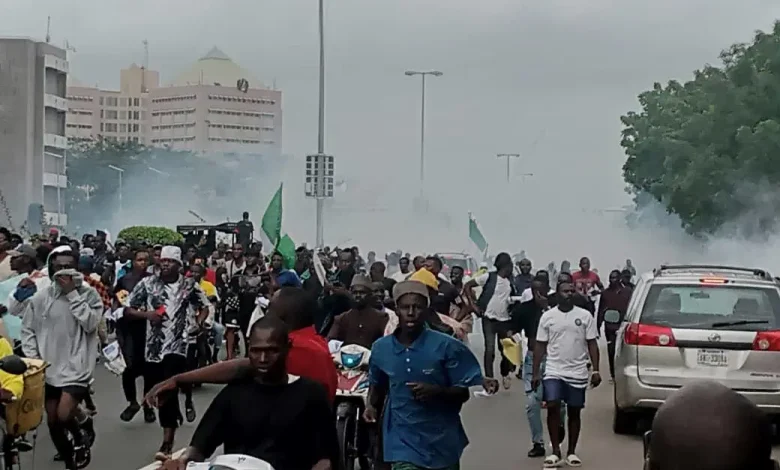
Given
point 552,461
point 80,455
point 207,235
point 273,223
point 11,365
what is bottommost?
point 552,461

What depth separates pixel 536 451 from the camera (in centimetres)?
1246

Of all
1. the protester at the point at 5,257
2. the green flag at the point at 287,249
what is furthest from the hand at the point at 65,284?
the green flag at the point at 287,249

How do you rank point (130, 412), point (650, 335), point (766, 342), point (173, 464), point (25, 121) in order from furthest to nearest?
point (25, 121) → point (130, 412) → point (650, 335) → point (766, 342) → point (173, 464)

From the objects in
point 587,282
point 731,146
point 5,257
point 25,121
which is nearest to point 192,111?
point 25,121

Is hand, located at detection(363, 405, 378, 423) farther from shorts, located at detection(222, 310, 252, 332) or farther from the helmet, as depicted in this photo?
shorts, located at detection(222, 310, 252, 332)

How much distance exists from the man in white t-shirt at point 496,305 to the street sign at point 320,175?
740 inches

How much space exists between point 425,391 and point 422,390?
0.02 metres

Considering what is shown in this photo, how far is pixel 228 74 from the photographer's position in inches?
6590

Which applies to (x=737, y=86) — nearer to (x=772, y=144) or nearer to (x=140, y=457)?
(x=772, y=144)

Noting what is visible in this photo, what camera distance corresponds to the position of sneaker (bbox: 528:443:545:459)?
12414 millimetres

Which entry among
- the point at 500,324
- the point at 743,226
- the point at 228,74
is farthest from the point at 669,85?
the point at 228,74

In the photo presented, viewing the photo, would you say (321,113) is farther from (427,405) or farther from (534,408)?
(427,405)

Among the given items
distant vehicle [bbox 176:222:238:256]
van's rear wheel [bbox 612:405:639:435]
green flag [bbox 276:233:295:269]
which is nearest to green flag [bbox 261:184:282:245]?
green flag [bbox 276:233:295:269]

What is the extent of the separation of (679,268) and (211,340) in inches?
268
